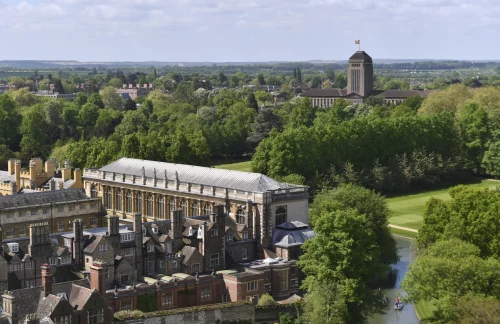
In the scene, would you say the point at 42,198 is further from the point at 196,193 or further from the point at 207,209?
the point at 207,209

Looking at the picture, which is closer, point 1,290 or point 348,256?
point 1,290

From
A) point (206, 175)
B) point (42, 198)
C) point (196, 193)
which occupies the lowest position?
point (42, 198)

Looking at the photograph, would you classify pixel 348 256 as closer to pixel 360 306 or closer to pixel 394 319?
pixel 360 306

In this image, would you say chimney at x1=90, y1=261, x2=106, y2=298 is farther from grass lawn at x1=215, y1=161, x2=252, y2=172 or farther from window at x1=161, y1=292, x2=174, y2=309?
grass lawn at x1=215, y1=161, x2=252, y2=172

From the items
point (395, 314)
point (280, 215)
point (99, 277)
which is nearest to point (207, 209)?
point (280, 215)

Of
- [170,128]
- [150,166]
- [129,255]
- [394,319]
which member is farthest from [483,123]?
[129,255]

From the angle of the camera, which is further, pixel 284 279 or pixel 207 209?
pixel 207 209
